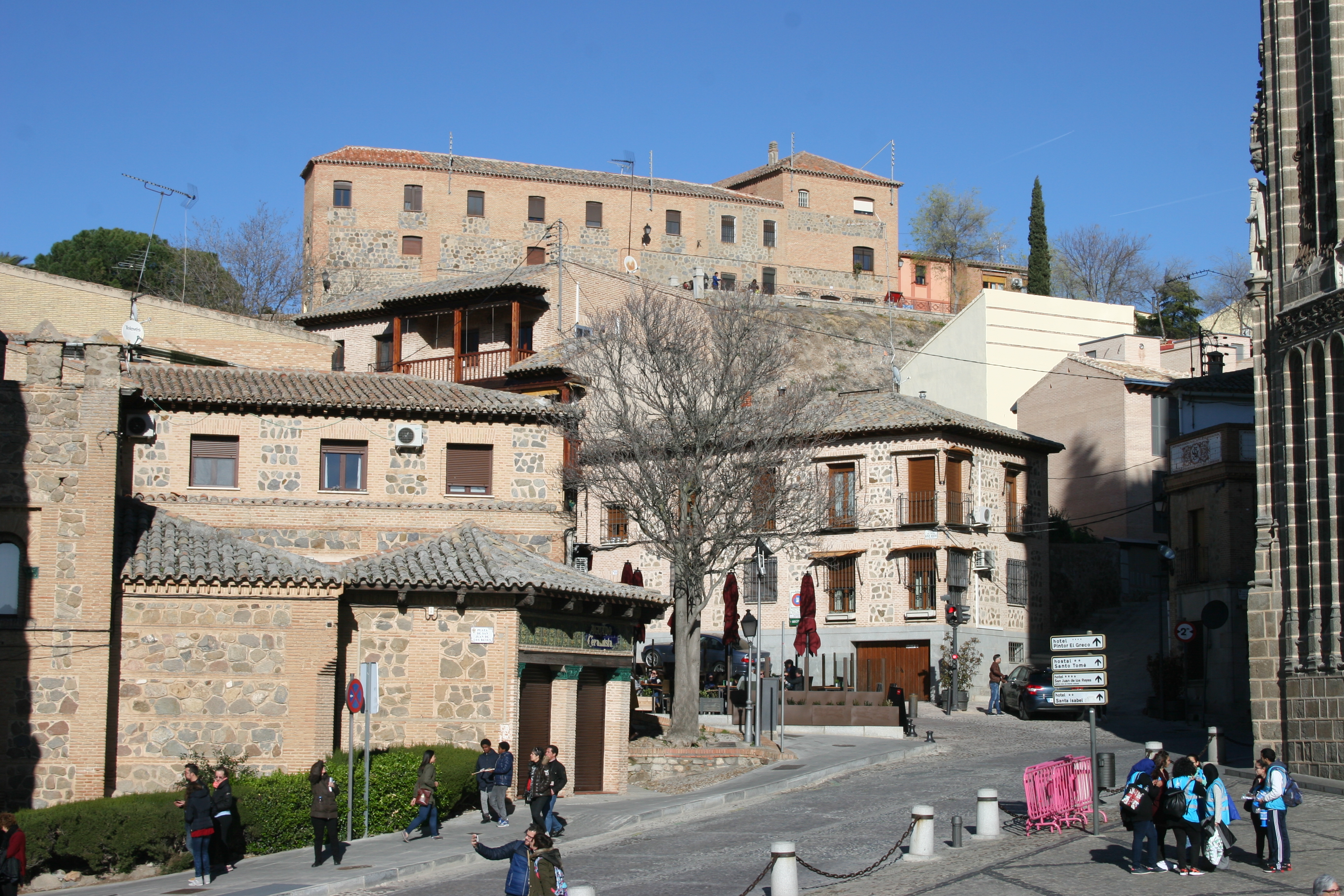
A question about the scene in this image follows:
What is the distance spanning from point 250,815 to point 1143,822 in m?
13.0

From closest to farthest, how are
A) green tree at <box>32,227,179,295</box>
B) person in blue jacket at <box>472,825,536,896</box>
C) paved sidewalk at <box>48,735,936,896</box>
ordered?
person in blue jacket at <box>472,825,536,896</box>, paved sidewalk at <box>48,735,936,896</box>, green tree at <box>32,227,179,295</box>

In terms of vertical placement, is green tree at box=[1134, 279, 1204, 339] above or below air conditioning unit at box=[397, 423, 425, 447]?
above

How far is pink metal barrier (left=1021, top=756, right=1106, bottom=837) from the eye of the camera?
19828mm

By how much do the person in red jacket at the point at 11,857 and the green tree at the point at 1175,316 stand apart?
62.6 metres

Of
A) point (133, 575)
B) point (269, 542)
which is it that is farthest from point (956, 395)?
point (133, 575)

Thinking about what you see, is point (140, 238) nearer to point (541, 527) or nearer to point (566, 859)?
point (541, 527)

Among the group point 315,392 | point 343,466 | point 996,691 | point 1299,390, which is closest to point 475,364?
point 315,392

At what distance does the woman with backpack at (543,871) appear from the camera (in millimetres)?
14031

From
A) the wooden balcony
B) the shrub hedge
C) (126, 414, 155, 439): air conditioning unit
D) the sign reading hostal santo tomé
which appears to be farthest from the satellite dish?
the sign reading hostal santo tomé

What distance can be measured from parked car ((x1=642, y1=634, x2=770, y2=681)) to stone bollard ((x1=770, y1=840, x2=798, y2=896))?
21614mm

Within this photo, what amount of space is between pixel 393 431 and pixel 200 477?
3956mm

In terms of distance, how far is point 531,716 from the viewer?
26.5 m

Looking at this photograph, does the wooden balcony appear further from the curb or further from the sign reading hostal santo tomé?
the sign reading hostal santo tomé

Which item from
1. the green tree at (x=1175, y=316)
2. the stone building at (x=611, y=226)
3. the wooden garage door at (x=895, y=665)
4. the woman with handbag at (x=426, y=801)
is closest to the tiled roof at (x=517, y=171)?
the stone building at (x=611, y=226)
